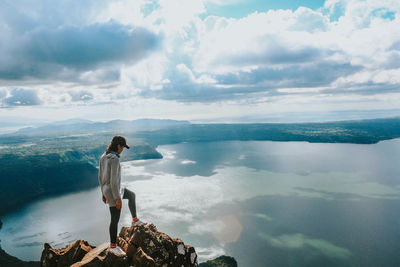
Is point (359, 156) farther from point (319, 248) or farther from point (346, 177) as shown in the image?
point (319, 248)

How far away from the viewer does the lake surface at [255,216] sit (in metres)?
57.4

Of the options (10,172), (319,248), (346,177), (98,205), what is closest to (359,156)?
(346,177)

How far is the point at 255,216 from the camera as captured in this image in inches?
3110

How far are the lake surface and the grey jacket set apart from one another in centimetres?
5257

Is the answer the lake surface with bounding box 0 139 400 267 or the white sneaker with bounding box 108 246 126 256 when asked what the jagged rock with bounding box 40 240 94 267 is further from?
the lake surface with bounding box 0 139 400 267

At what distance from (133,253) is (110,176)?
3187 millimetres

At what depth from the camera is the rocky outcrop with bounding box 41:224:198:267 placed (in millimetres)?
8055

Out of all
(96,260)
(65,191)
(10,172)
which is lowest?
(65,191)

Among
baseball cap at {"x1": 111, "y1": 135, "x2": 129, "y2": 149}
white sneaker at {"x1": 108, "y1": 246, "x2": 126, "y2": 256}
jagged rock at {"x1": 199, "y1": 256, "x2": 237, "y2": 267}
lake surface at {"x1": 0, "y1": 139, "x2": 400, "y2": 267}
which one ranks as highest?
baseball cap at {"x1": 111, "y1": 135, "x2": 129, "y2": 149}

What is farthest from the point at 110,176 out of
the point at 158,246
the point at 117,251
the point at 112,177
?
the point at 158,246

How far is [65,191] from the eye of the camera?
399 ft

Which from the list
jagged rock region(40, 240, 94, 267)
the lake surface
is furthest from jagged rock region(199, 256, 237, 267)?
jagged rock region(40, 240, 94, 267)

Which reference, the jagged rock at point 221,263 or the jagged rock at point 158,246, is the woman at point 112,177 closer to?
the jagged rock at point 158,246

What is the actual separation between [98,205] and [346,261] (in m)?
85.0
